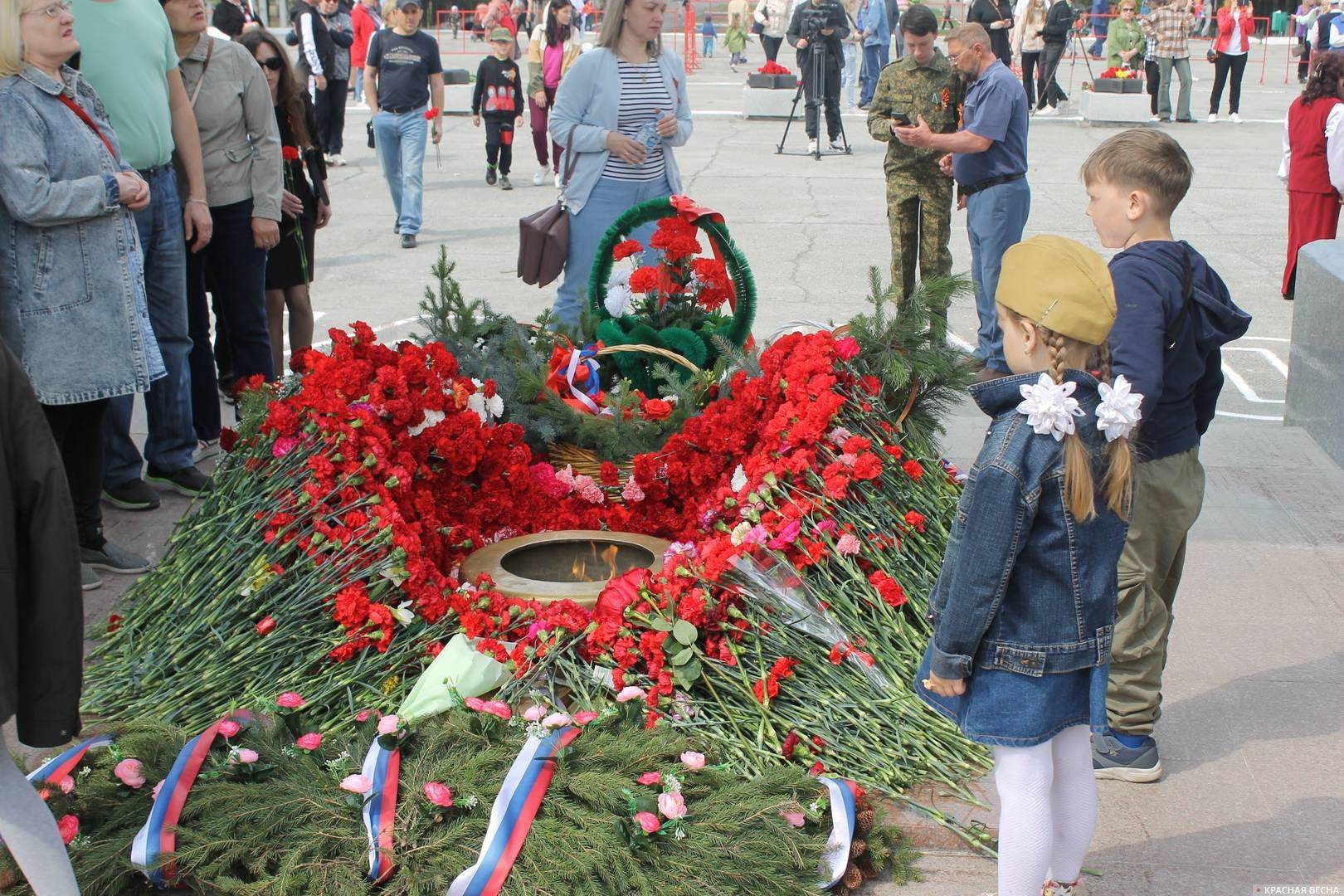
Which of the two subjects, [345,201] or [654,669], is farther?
[345,201]

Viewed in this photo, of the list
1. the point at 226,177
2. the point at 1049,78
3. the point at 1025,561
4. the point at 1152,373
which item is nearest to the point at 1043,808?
the point at 1025,561

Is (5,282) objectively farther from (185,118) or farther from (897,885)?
(897,885)

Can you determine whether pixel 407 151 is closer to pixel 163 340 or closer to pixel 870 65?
pixel 163 340

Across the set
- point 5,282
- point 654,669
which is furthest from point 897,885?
point 5,282

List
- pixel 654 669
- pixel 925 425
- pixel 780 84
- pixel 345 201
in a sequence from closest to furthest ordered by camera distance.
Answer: pixel 654 669 < pixel 925 425 < pixel 345 201 < pixel 780 84

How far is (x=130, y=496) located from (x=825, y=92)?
41.6 feet

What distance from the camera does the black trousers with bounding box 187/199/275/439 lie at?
5.70 metres

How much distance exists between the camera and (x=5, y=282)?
4262 millimetres

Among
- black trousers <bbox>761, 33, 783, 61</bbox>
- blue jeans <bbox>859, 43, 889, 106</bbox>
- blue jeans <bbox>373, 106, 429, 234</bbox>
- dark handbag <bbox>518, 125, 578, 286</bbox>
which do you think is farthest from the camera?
black trousers <bbox>761, 33, 783, 61</bbox>

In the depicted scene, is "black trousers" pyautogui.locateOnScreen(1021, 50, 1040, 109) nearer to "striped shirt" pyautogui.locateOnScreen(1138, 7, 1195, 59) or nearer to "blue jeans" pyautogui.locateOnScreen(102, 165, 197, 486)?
"striped shirt" pyautogui.locateOnScreen(1138, 7, 1195, 59)

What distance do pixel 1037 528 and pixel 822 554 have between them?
1.20m

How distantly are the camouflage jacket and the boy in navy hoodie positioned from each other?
4.49 meters

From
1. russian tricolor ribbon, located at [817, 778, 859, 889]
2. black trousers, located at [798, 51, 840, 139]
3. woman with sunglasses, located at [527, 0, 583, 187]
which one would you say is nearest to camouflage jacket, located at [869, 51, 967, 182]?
russian tricolor ribbon, located at [817, 778, 859, 889]

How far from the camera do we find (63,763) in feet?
9.90
